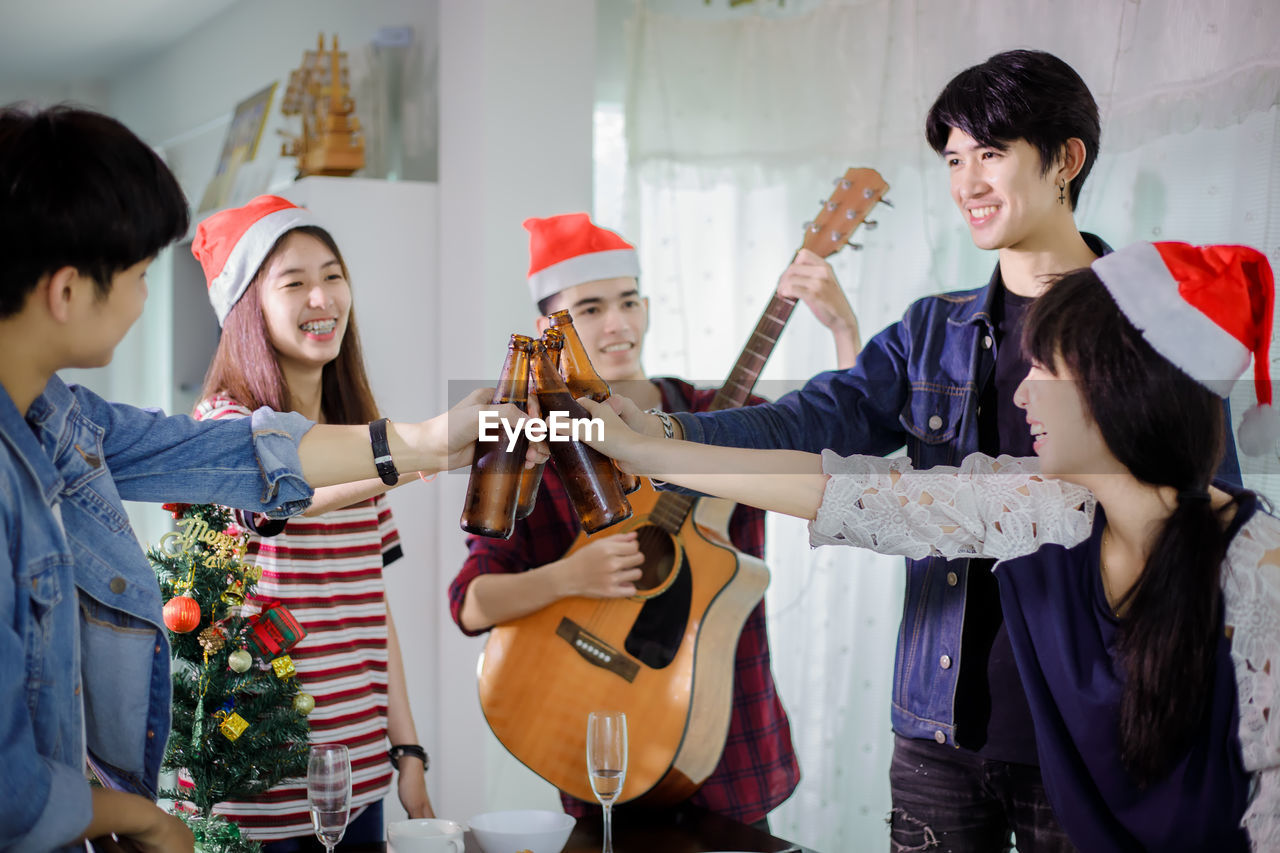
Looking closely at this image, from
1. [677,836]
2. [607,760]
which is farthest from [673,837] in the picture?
[607,760]

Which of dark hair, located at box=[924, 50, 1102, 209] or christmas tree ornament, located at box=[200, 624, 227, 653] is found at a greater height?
dark hair, located at box=[924, 50, 1102, 209]

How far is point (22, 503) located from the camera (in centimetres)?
107

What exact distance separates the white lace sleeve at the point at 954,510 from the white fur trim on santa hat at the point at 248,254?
109 cm

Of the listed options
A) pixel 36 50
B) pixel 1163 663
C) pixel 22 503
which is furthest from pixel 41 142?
pixel 36 50

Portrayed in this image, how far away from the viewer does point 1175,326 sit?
1310mm

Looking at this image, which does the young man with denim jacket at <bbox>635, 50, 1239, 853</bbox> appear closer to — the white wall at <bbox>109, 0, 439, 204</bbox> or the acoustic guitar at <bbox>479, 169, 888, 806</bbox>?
the acoustic guitar at <bbox>479, 169, 888, 806</bbox>

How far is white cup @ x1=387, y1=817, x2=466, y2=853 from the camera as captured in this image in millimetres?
1388

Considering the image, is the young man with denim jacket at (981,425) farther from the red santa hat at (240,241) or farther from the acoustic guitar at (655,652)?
the red santa hat at (240,241)

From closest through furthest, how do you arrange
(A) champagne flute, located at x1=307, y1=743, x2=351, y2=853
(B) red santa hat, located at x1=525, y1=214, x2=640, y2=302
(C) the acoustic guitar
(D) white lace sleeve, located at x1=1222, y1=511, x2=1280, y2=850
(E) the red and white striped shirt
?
(D) white lace sleeve, located at x1=1222, y1=511, x2=1280, y2=850, (A) champagne flute, located at x1=307, y1=743, x2=351, y2=853, (E) the red and white striped shirt, (C) the acoustic guitar, (B) red santa hat, located at x1=525, y1=214, x2=640, y2=302

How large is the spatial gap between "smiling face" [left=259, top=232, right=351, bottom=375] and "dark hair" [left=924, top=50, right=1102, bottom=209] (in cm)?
110

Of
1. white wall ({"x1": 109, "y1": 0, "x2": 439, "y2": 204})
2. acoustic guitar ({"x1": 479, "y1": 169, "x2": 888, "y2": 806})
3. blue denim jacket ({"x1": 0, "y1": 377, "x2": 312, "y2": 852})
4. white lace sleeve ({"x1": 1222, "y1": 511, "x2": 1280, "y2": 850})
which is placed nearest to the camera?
blue denim jacket ({"x1": 0, "y1": 377, "x2": 312, "y2": 852})

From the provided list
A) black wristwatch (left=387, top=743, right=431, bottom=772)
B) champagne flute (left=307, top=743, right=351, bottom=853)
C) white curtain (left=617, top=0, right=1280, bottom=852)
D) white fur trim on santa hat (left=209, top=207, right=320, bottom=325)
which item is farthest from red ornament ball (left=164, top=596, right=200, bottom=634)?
white curtain (left=617, top=0, right=1280, bottom=852)

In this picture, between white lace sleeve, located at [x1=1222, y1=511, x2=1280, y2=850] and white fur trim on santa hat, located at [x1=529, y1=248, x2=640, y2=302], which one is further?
white fur trim on santa hat, located at [x1=529, y1=248, x2=640, y2=302]

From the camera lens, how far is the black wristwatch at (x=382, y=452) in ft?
4.71
